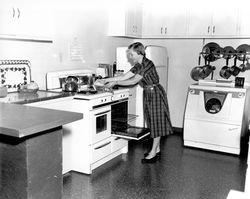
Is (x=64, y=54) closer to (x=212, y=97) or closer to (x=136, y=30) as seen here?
(x=136, y=30)

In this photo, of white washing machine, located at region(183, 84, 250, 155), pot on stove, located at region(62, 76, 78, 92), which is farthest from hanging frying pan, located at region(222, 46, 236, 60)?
pot on stove, located at region(62, 76, 78, 92)

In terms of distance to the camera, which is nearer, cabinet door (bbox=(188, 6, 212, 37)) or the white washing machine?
the white washing machine

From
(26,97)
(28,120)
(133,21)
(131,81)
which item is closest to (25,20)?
(26,97)

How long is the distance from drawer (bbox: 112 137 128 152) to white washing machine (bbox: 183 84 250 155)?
1027 millimetres

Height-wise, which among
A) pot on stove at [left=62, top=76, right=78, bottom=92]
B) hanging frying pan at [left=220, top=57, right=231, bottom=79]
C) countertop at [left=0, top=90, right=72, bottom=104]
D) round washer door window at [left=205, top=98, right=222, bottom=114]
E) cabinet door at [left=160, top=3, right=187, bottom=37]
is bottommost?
round washer door window at [left=205, top=98, right=222, bottom=114]

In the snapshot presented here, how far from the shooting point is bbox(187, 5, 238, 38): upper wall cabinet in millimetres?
4516

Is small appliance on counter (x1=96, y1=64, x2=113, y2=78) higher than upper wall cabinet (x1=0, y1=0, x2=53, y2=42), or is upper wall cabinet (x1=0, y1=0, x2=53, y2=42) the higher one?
upper wall cabinet (x1=0, y1=0, x2=53, y2=42)

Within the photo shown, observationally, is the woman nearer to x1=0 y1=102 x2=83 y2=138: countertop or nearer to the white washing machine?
the white washing machine

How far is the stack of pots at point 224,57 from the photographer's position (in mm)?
4578

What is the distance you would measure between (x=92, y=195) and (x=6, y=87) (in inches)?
53.8

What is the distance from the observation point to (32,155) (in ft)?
4.86

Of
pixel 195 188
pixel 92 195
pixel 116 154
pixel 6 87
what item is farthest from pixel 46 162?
pixel 116 154

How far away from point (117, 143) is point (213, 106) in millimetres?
1490

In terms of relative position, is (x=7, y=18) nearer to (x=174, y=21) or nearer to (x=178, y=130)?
(x=174, y=21)
